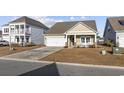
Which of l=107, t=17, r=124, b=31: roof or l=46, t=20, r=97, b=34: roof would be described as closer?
l=107, t=17, r=124, b=31: roof

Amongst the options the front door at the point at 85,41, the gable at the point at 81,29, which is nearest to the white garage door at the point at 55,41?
the gable at the point at 81,29

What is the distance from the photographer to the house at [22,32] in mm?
38250

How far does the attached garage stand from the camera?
35.5 meters

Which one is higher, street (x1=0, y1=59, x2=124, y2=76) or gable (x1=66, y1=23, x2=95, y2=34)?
gable (x1=66, y1=23, x2=95, y2=34)

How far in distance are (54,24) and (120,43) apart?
15.9 metres

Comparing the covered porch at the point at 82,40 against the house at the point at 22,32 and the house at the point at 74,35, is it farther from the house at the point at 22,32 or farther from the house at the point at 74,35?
the house at the point at 22,32

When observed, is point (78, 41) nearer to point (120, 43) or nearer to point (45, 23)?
point (120, 43)

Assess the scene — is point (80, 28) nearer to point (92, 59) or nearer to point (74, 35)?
point (74, 35)

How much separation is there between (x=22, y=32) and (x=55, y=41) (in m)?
7.88

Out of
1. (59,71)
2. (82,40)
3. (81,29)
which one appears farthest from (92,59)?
(82,40)

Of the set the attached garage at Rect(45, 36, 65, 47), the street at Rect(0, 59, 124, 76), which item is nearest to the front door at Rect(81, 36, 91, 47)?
the attached garage at Rect(45, 36, 65, 47)

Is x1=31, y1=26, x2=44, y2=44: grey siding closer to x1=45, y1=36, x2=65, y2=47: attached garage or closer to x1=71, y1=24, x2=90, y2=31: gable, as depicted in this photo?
x1=45, y1=36, x2=65, y2=47: attached garage

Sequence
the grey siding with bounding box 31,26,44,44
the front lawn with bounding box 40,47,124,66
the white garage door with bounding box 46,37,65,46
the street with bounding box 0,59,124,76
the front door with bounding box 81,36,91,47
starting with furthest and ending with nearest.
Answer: the grey siding with bounding box 31,26,44,44 → the white garage door with bounding box 46,37,65,46 → the front door with bounding box 81,36,91,47 → the front lawn with bounding box 40,47,124,66 → the street with bounding box 0,59,124,76

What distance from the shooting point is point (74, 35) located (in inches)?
1307
